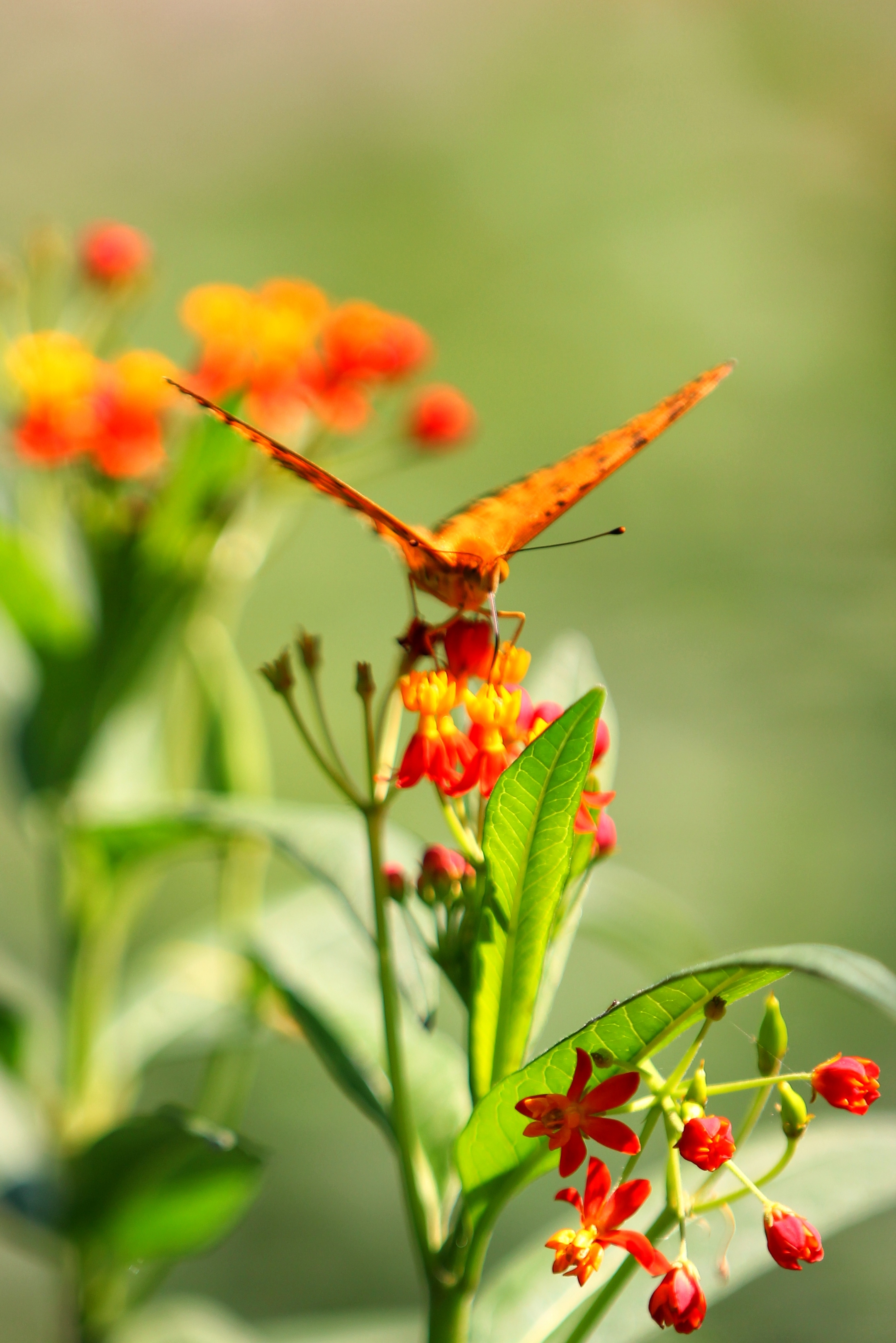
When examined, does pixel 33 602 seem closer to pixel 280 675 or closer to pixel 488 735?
pixel 280 675

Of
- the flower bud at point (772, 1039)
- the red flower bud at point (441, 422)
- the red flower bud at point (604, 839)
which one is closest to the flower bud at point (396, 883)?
the red flower bud at point (604, 839)

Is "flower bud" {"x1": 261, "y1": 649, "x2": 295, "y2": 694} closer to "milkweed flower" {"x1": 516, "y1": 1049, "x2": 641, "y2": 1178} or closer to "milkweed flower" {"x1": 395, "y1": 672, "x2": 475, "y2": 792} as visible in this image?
"milkweed flower" {"x1": 395, "y1": 672, "x2": 475, "y2": 792}

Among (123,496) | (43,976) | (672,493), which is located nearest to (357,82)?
(672,493)

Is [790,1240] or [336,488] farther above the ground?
[336,488]

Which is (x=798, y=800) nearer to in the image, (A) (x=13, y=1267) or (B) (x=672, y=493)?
(B) (x=672, y=493)

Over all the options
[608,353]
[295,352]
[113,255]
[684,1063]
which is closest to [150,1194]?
[684,1063]
